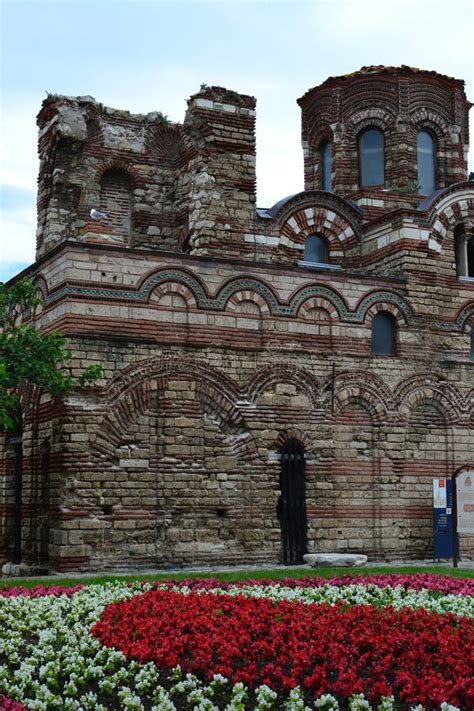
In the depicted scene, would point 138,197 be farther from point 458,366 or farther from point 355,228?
point 458,366

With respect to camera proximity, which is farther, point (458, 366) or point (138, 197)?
point (138, 197)

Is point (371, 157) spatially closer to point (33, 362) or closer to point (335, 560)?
point (335, 560)

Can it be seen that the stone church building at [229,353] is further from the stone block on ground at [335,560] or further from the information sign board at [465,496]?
the stone block on ground at [335,560]

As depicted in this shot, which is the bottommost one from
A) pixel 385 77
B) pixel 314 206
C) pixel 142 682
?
pixel 142 682

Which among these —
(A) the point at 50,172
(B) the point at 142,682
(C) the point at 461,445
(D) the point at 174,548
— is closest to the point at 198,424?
(D) the point at 174,548

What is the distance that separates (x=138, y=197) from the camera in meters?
20.9

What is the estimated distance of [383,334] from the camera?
1872cm

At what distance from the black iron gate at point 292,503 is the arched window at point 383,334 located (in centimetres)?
266

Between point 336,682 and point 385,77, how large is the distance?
1823 cm

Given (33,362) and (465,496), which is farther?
(465,496)

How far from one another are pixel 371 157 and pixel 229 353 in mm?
8467

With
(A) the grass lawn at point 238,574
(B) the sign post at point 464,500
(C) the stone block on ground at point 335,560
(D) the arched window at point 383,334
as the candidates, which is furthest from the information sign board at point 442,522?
(D) the arched window at point 383,334

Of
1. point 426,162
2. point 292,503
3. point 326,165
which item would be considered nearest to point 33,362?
point 292,503

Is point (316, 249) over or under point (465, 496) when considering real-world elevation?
over
